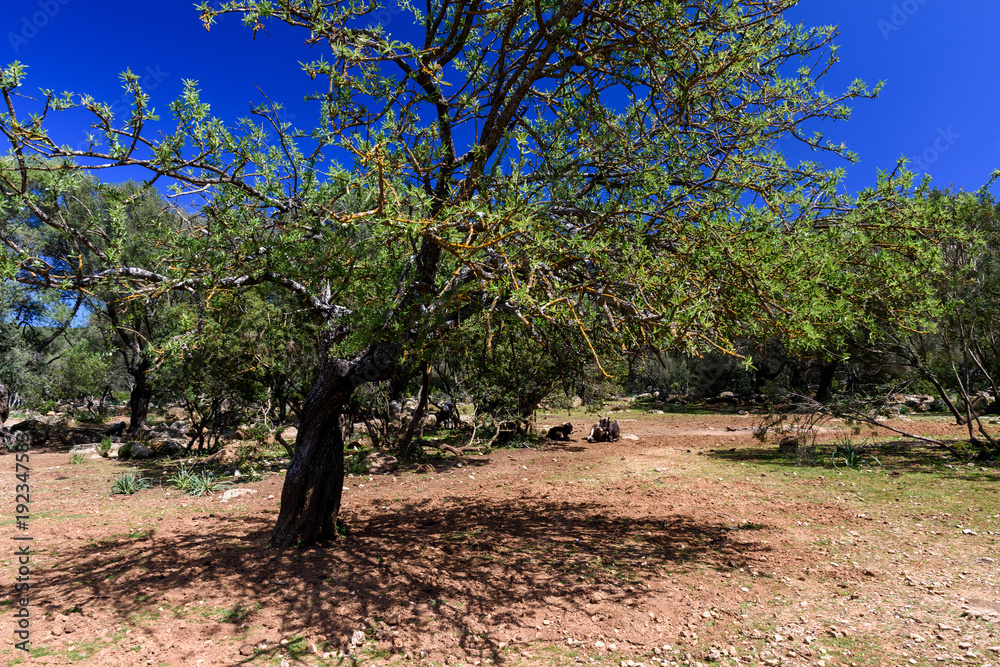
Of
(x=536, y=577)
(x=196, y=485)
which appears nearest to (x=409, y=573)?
(x=536, y=577)

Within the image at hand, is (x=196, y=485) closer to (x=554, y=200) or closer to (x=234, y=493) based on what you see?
(x=234, y=493)

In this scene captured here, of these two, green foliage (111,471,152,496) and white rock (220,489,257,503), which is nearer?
white rock (220,489,257,503)

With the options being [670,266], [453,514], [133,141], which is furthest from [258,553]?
[670,266]

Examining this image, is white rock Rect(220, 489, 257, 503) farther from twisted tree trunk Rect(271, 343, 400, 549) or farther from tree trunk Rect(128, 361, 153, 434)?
tree trunk Rect(128, 361, 153, 434)

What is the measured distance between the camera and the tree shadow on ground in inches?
175

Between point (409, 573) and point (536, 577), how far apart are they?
1.40 m

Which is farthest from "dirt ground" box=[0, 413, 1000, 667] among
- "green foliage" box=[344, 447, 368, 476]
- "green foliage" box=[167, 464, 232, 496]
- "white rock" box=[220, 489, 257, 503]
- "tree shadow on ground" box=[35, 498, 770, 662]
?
"green foliage" box=[344, 447, 368, 476]

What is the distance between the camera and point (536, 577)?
17.9 feet

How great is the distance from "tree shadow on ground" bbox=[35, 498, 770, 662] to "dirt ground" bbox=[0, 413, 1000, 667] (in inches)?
1.1

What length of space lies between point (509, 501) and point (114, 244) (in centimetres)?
701

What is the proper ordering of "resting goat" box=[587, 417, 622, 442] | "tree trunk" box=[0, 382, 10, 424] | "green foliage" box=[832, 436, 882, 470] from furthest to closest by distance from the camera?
"tree trunk" box=[0, 382, 10, 424], "resting goat" box=[587, 417, 622, 442], "green foliage" box=[832, 436, 882, 470]

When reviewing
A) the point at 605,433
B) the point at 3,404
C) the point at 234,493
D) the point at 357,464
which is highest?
the point at 3,404

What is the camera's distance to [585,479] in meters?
10.7

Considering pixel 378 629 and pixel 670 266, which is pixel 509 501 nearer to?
pixel 378 629
